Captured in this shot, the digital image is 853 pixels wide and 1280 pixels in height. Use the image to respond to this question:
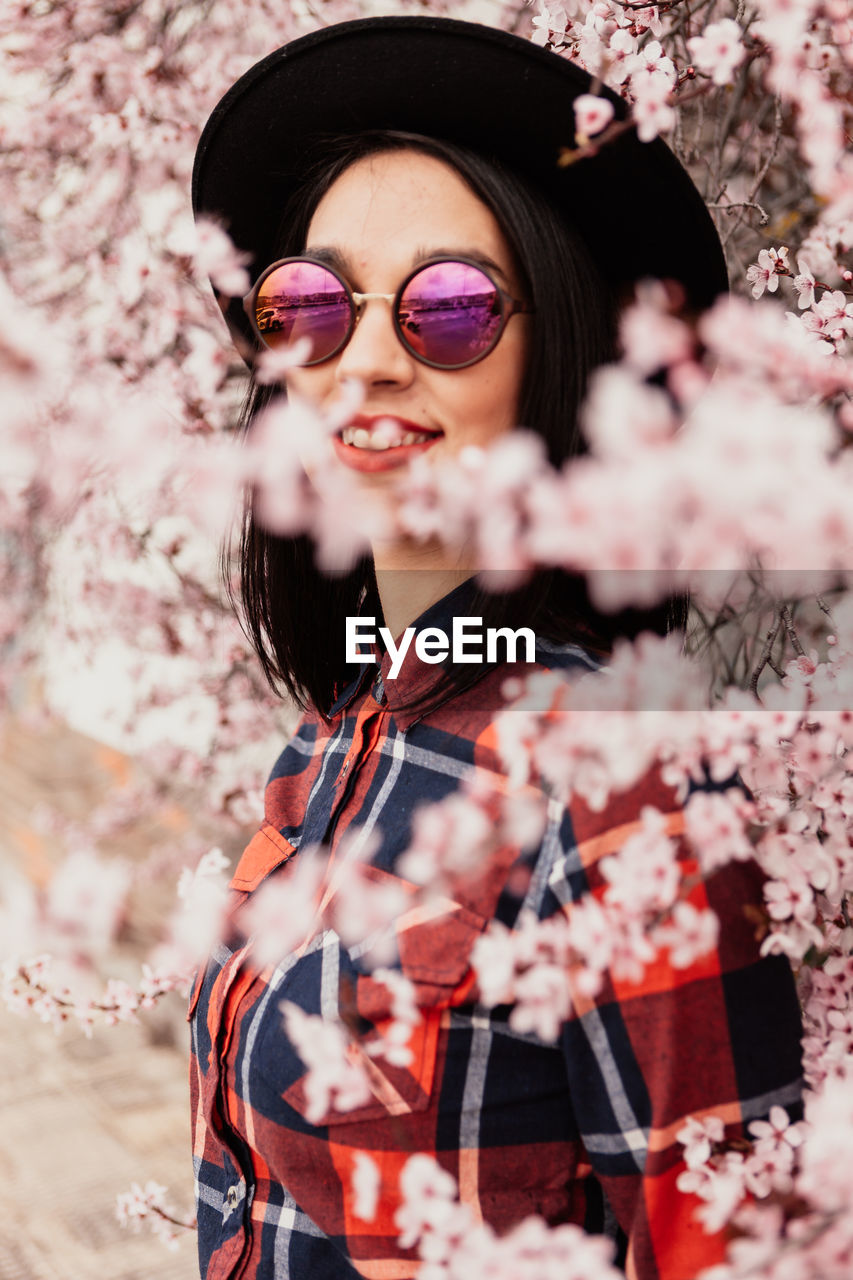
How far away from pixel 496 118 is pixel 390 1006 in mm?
984

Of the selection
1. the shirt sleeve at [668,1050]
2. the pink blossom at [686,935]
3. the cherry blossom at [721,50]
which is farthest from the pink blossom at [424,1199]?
the cherry blossom at [721,50]

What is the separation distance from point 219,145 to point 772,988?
1.29 metres

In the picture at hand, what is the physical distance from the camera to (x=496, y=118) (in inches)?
43.7

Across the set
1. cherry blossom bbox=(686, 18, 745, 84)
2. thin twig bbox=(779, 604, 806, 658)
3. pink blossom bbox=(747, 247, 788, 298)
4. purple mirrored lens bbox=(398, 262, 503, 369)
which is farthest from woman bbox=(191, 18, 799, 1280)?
thin twig bbox=(779, 604, 806, 658)

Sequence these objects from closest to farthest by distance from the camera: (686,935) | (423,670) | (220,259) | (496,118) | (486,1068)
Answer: (686,935) → (486,1068) → (496,118) → (423,670) → (220,259)

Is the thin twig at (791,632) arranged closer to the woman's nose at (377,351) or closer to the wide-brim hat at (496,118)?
the wide-brim hat at (496,118)

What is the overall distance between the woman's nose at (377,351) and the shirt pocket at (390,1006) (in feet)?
1.87

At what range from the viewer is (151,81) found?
2.56 meters

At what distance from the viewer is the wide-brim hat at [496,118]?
43.4 inches

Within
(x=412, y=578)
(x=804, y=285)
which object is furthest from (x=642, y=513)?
(x=804, y=285)

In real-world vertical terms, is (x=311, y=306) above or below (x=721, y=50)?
below

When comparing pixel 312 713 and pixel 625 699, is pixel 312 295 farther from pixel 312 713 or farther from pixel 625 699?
pixel 312 713

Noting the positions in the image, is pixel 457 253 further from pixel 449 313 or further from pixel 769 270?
pixel 769 270

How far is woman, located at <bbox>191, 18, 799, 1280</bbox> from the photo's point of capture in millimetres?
935
